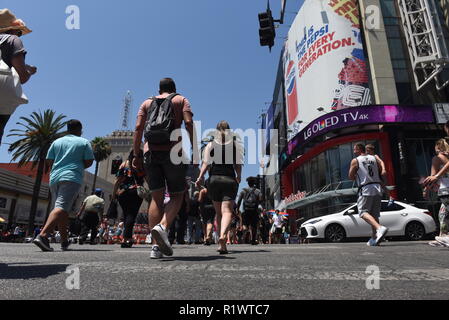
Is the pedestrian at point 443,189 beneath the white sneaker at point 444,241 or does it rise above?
above

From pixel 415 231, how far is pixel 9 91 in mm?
13293

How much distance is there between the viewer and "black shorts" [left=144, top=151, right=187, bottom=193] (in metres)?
3.37

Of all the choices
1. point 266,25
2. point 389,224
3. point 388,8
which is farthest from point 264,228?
point 388,8

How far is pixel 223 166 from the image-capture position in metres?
4.57

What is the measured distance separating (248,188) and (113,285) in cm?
722

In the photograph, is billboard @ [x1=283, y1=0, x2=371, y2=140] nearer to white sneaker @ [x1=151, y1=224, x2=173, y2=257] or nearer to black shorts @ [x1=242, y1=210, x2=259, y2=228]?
black shorts @ [x1=242, y1=210, x2=259, y2=228]

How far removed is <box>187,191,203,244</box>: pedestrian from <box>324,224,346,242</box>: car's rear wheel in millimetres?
5144

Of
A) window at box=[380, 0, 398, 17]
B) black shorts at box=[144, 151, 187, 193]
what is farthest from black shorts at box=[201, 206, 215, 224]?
window at box=[380, 0, 398, 17]

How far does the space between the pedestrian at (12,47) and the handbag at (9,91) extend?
0.08 m

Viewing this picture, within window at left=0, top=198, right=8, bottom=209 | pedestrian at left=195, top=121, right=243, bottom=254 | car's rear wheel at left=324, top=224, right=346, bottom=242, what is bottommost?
car's rear wheel at left=324, top=224, right=346, bottom=242

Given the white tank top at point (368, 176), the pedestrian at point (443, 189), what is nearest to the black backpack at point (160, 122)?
the white tank top at point (368, 176)

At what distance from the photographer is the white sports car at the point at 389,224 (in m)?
11.6

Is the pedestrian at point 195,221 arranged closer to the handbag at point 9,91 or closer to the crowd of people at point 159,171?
the crowd of people at point 159,171
